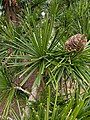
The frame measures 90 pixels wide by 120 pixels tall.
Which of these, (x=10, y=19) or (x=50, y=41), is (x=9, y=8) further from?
(x=50, y=41)

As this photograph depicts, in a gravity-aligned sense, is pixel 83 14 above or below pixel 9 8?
below

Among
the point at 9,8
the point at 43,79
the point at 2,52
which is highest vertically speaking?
the point at 9,8

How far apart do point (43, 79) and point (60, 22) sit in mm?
203

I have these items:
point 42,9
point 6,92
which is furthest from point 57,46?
point 42,9

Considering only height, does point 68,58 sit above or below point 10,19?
below

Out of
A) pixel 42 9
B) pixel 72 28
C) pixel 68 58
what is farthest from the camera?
pixel 42 9

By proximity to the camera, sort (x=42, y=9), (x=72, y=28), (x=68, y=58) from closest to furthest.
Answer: (x=68, y=58), (x=72, y=28), (x=42, y=9)

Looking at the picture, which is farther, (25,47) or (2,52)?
(2,52)

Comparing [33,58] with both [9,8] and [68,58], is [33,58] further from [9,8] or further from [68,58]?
[9,8]

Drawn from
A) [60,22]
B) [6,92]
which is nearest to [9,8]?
[60,22]

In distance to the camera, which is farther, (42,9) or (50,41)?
(42,9)

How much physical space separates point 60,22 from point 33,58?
227 mm

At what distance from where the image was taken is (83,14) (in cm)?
79

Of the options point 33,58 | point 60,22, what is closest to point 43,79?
point 33,58
